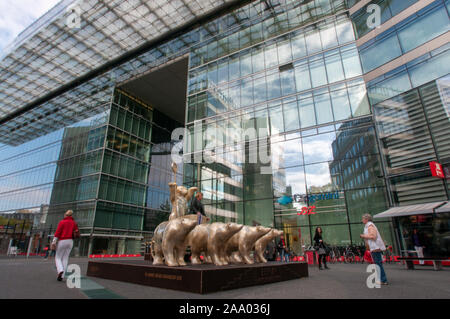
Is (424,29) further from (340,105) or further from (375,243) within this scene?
(375,243)

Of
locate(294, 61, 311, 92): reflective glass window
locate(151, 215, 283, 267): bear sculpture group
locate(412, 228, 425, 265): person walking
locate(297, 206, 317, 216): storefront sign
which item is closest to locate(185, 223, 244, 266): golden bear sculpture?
locate(151, 215, 283, 267): bear sculpture group

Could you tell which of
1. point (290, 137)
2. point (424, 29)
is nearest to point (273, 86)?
point (290, 137)

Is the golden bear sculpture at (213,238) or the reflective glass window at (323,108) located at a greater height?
the reflective glass window at (323,108)

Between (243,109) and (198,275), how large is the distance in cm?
1824

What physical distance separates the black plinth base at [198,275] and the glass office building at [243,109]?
11199 mm

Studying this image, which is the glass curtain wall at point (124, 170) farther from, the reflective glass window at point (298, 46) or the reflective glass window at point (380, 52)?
the reflective glass window at point (380, 52)

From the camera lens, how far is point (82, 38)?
24.9 meters

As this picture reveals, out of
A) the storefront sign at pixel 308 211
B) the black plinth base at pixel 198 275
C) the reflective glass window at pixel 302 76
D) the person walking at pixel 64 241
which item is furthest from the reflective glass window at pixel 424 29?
the person walking at pixel 64 241

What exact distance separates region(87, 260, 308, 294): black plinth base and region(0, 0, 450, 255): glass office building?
11199mm

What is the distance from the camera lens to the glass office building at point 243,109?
14.9 m

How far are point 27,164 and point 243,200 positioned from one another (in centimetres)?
3801

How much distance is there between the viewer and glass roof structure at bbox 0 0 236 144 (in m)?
22.2

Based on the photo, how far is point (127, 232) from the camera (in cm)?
3033
